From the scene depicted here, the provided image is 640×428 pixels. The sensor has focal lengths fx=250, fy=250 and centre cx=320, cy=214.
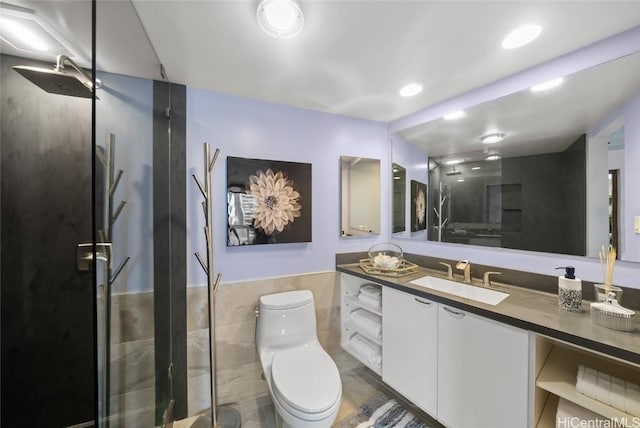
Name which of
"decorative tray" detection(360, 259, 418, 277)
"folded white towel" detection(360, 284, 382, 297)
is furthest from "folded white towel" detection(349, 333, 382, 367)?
"decorative tray" detection(360, 259, 418, 277)

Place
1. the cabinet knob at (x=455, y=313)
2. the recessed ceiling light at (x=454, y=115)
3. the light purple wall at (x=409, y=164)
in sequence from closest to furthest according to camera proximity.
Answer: the cabinet knob at (x=455, y=313)
the recessed ceiling light at (x=454, y=115)
the light purple wall at (x=409, y=164)

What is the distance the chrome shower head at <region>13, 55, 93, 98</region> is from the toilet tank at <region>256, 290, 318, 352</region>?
1.54 m

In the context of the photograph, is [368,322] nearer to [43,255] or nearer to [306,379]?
[306,379]

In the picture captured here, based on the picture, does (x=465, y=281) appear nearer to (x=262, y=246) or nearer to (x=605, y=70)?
(x=605, y=70)

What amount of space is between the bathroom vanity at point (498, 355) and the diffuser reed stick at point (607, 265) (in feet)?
0.53

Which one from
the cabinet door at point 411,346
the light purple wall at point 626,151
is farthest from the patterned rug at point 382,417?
the light purple wall at point 626,151

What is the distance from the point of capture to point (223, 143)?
182cm

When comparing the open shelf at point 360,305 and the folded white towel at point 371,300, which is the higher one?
the folded white towel at point 371,300

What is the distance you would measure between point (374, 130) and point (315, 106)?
677 mm

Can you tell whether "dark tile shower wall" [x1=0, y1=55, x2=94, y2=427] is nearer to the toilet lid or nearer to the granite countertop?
the toilet lid

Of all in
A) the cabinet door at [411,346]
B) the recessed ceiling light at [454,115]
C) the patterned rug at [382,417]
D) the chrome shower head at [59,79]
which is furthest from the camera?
the recessed ceiling light at [454,115]

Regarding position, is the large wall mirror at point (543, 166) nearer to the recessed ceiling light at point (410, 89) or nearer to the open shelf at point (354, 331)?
the recessed ceiling light at point (410, 89)

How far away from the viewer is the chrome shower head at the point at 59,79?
1124 millimetres

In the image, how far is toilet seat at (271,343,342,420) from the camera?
125cm
